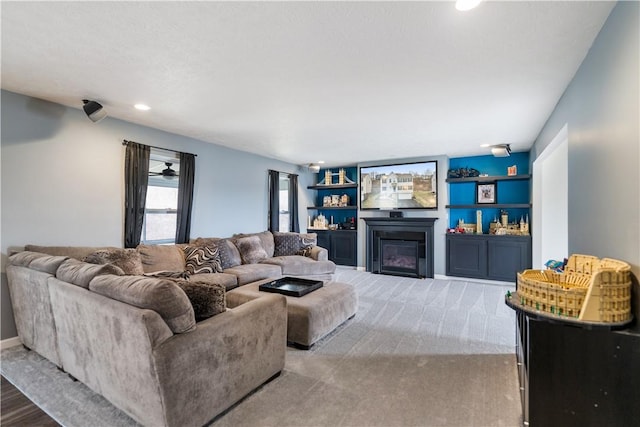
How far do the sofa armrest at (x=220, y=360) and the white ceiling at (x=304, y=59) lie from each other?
73.6 inches

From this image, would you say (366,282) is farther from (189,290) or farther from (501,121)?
(189,290)

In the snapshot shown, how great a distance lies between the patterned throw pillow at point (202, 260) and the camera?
4.09 metres

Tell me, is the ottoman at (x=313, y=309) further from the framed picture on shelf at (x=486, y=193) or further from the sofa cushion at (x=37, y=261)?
the framed picture on shelf at (x=486, y=193)

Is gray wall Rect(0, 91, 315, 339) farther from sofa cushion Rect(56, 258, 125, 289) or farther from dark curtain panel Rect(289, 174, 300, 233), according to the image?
dark curtain panel Rect(289, 174, 300, 233)

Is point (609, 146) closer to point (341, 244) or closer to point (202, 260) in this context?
point (202, 260)

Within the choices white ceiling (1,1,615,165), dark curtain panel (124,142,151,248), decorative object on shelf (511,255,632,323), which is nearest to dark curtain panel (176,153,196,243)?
dark curtain panel (124,142,151,248)

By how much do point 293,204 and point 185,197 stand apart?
2.89m

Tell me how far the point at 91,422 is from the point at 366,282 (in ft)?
14.8

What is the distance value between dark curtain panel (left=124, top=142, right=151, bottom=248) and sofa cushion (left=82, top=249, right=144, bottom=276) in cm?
45

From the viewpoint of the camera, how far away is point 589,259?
5.59 ft

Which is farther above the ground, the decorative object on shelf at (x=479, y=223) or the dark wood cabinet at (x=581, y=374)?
the decorative object on shelf at (x=479, y=223)

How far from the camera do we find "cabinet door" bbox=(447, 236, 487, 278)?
5719 mm

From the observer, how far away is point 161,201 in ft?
14.8

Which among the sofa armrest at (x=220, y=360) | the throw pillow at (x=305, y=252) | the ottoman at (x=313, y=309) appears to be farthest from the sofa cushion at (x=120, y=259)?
the throw pillow at (x=305, y=252)
